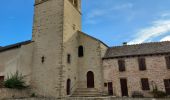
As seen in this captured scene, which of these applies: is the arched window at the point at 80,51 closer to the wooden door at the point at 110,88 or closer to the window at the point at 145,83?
the wooden door at the point at 110,88

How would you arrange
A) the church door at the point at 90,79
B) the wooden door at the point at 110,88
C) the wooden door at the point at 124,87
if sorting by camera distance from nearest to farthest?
1. the wooden door at the point at 124,87
2. the wooden door at the point at 110,88
3. the church door at the point at 90,79

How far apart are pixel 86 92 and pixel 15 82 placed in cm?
746

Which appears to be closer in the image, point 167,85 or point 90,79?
point 167,85

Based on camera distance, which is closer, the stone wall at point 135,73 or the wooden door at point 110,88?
the stone wall at point 135,73

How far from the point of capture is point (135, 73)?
18.5 m

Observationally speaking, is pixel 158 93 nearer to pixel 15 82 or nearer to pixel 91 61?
pixel 91 61

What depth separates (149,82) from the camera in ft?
58.6


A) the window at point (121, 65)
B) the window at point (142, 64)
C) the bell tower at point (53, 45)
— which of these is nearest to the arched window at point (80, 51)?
the bell tower at point (53, 45)

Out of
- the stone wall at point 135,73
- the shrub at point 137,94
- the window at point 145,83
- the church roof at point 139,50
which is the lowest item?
the shrub at point 137,94

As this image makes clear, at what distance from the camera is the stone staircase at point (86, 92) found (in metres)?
18.4

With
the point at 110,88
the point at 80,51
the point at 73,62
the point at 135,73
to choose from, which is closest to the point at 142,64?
the point at 135,73

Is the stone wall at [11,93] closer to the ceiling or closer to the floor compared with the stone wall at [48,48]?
closer to the floor

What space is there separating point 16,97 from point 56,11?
33.5 feet

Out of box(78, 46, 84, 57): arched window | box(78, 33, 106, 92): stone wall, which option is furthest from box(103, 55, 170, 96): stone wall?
box(78, 46, 84, 57): arched window
